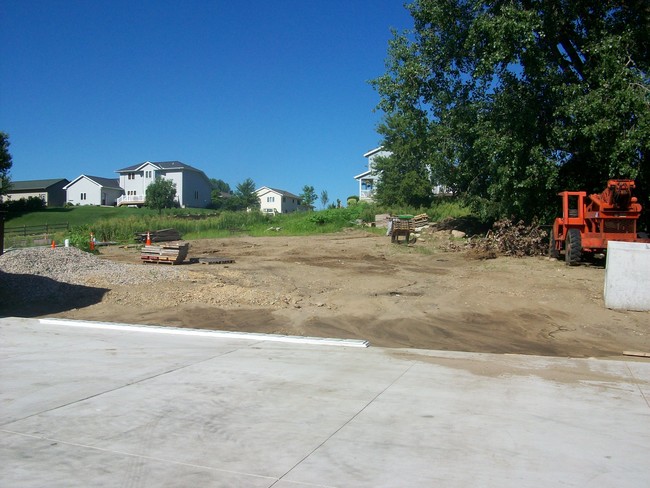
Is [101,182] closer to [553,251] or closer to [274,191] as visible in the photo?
[274,191]

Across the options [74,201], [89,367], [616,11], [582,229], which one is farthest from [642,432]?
[74,201]

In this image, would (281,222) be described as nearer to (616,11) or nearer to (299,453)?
(616,11)

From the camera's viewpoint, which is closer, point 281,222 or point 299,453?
point 299,453

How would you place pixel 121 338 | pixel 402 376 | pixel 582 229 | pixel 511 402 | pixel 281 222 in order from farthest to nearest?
pixel 281 222 → pixel 582 229 → pixel 121 338 → pixel 402 376 → pixel 511 402

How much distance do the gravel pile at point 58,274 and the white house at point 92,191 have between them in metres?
77.1

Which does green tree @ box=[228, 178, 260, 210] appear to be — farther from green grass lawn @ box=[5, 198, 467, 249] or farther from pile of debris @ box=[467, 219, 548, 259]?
pile of debris @ box=[467, 219, 548, 259]

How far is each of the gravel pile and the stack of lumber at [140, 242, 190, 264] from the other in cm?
A: 296

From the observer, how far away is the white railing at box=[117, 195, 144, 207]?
90250 mm

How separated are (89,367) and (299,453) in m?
3.81

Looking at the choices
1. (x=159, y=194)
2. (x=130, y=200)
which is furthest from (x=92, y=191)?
(x=159, y=194)

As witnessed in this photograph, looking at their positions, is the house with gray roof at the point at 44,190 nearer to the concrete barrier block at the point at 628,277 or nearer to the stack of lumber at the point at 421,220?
the stack of lumber at the point at 421,220

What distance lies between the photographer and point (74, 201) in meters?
92.8

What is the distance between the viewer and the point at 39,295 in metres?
14.6

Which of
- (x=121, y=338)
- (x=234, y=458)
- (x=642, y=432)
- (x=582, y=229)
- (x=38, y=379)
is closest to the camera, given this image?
(x=234, y=458)
